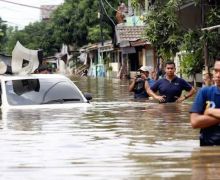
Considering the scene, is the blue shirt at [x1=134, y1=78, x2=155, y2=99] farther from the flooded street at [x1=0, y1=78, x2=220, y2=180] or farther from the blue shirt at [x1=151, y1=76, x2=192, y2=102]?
the flooded street at [x1=0, y1=78, x2=220, y2=180]

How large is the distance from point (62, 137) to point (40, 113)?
3.11 meters

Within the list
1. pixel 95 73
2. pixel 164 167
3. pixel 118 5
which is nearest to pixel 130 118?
pixel 164 167

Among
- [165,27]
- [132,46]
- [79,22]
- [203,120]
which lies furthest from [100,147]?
[79,22]

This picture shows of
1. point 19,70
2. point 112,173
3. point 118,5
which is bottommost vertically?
point 112,173

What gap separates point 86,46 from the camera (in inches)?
2835

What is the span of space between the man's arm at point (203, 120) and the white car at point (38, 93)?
19.9ft

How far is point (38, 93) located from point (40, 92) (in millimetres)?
47

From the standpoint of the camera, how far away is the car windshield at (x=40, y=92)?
494 inches

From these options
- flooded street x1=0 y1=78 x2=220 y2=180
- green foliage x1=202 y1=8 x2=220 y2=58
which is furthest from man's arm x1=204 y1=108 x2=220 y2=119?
green foliage x1=202 y1=8 x2=220 y2=58

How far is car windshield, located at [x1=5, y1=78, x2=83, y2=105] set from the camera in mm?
12547

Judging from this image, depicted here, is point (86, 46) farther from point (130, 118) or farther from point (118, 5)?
point (130, 118)

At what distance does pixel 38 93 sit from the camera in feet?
41.7

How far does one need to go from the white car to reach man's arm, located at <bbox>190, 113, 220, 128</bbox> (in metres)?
6.07

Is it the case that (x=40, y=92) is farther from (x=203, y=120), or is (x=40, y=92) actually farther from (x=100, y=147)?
(x=203, y=120)
